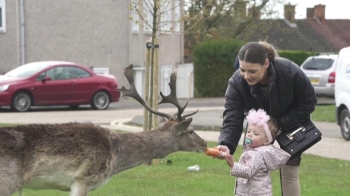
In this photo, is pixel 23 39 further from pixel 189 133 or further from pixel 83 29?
pixel 189 133

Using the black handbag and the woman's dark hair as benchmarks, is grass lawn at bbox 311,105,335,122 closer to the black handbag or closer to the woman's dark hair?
the black handbag

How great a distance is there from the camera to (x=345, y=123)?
1800cm

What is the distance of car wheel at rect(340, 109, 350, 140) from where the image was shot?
17859mm

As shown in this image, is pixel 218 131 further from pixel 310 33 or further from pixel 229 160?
pixel 310 33

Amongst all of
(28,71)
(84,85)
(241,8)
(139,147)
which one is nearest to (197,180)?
(139,147)

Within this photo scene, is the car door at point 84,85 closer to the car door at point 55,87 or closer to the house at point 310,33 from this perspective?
the car door at point 55,87

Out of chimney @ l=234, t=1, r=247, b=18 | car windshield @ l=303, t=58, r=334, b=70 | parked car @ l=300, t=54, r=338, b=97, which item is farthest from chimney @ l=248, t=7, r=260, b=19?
parked car @ l=300, t=54, r=338, b=97

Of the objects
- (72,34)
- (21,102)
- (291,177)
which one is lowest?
(21,102)

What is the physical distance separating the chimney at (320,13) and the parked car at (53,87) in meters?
42.9

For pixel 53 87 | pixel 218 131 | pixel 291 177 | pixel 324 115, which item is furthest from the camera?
pixel 53 87

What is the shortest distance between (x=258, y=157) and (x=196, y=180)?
395cm

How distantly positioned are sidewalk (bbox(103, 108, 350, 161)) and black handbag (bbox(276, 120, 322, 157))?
6.77m

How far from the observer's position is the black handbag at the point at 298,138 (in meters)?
8.03

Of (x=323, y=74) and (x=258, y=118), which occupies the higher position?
(x=258, y=118)
